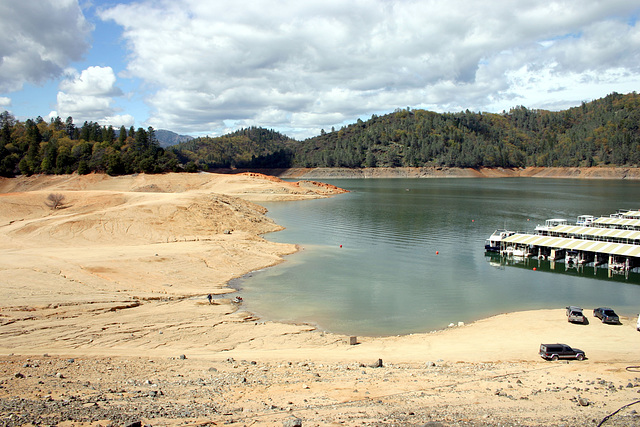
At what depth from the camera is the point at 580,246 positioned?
177 ft

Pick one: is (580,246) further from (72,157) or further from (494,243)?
(72,157)

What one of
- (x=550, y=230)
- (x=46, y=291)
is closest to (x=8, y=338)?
(x=46, y=291)

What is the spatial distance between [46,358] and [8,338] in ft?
16.3

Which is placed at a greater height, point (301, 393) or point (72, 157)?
point (72, 157)

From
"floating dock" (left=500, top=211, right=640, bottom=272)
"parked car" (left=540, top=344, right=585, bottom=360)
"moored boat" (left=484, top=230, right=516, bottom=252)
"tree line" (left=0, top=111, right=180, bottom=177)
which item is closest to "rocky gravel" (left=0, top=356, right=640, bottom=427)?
"parked car" (left=540, top=344, right=585, bottom=360)

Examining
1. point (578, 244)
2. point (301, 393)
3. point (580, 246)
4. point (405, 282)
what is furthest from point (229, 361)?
point (578, 244)

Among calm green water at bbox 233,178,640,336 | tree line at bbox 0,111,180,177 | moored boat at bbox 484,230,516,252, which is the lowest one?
calm green water at bbox 233,178,640,336

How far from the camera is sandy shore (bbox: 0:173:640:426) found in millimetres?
16016

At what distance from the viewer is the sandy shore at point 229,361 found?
16.0 metres

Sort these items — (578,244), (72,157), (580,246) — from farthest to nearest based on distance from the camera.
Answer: (72,157)
(578,244)
(580,246)

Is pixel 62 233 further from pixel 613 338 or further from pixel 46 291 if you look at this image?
pixel 613 338

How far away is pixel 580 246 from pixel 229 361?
4854 centimetres

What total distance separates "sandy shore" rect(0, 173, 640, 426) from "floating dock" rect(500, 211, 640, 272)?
77.7ft

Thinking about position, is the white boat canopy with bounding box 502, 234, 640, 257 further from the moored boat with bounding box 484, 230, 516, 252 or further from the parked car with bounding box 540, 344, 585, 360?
the parked car with bounding box 540, 344, 585, 360
